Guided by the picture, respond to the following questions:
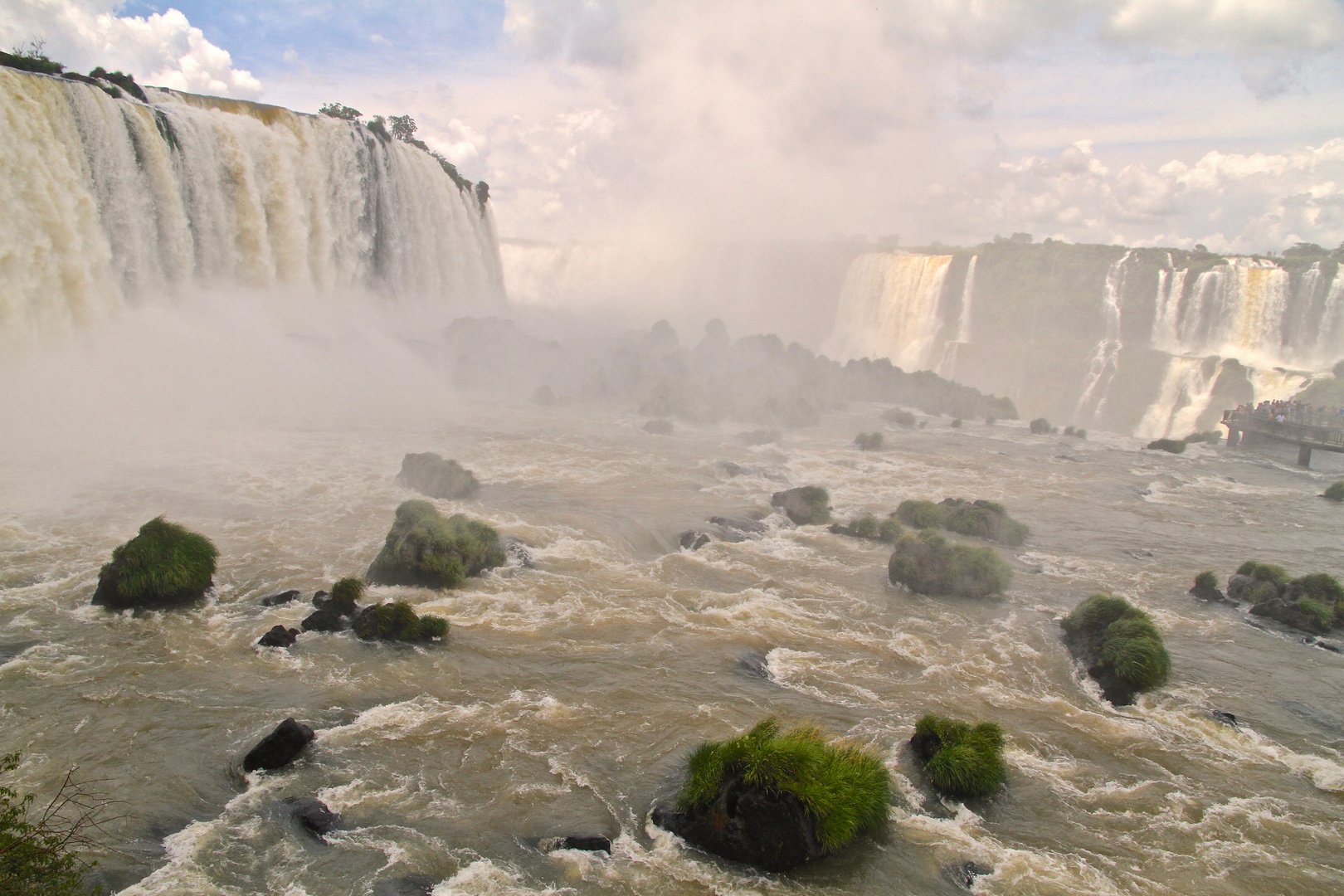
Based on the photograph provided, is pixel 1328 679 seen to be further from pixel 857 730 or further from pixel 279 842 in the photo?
pixel 279 842

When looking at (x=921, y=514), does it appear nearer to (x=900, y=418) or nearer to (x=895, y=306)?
(x=900, y=418)

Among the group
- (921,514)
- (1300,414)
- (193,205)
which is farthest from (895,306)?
(193,205)

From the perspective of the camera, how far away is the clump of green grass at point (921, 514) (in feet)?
57.2

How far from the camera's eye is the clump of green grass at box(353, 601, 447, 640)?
1012 centimetres

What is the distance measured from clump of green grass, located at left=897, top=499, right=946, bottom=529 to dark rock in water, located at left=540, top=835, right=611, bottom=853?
A: 12.5m

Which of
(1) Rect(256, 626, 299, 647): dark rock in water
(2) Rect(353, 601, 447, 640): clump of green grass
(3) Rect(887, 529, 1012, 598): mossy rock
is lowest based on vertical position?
(1) Rect(256, 626, 299, 647): dark rock in water

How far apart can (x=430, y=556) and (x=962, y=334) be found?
51981 millimetres

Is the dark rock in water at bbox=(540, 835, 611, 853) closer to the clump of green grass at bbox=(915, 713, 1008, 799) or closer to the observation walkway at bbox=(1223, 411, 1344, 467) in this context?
the clump of green grass at bbox=(915, 713, 1008, 799)

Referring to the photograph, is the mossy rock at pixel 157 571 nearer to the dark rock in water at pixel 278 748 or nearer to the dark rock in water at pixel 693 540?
the dark rock in water at pixel 278 748

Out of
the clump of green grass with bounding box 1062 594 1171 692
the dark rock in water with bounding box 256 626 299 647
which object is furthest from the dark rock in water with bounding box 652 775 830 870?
the dark rock in water with bounding box 256 626 299 647

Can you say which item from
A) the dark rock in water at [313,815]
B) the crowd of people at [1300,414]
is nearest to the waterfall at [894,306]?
the crowd of people at [1300,414]

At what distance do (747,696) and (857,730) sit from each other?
54.8 inches

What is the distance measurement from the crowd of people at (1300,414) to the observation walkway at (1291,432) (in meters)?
0.22

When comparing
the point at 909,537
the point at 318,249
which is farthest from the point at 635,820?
the point at 318,249
